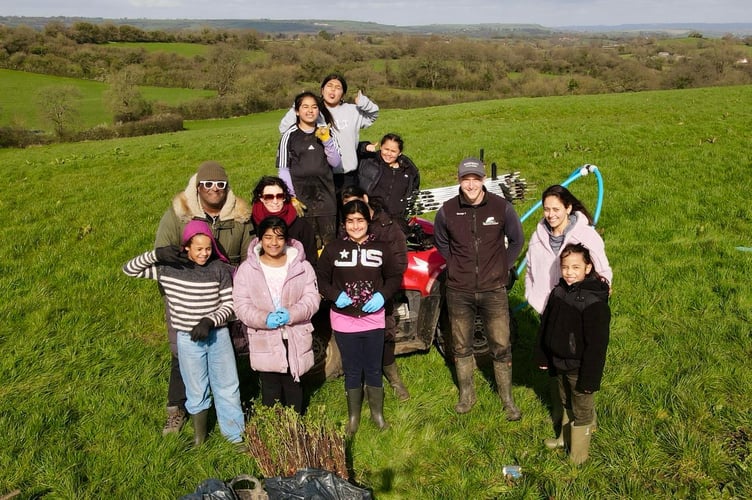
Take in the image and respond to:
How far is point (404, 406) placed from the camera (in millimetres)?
4762

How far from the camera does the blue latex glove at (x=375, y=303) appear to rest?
158 inches

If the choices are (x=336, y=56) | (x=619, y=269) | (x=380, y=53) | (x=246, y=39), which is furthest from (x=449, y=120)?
(x=246, y=39)

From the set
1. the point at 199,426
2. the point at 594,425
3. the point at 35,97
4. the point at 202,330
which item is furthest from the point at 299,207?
the point at 35,97

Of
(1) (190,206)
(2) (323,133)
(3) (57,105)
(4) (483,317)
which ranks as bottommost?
(4) (483,317)

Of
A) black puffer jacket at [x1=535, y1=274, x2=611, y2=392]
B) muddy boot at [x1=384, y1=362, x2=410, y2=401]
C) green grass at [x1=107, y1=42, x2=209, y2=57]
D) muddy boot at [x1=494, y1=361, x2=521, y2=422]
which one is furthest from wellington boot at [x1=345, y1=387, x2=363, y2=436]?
green grass at [x1=107, y1=42, x2=209, y2=57]

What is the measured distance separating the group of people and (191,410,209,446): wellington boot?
0.03 feet

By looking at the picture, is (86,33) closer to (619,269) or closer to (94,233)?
(94,233)

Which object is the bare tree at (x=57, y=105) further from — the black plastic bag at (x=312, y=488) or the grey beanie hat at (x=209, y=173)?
the black plastic bag at (x=312, y=488)

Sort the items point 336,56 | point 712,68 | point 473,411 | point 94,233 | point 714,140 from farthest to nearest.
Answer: point 336,56
point 712,68
point 714,140
point 94,233
point 473,411

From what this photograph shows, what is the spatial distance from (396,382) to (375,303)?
126cm

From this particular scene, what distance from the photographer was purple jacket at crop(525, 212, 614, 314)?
3868 millimetres

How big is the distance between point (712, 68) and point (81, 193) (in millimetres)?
58880

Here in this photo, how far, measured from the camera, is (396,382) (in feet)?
16.1

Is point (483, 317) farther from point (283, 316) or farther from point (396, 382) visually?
point (283, 316)
